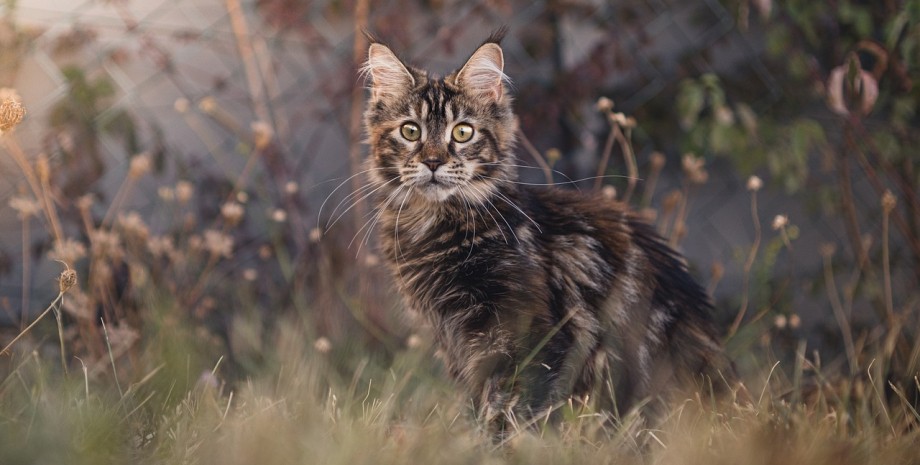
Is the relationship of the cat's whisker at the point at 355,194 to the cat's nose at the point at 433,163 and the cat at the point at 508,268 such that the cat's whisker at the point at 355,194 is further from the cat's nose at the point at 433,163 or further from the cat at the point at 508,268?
the cat's nose at the point at 433,163

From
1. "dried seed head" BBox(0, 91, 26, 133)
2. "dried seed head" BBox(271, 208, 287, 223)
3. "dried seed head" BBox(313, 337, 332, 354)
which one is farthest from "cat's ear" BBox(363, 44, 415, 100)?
"dried seed head" BBox(0, 91, 26, 133)

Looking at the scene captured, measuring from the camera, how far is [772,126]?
374 centimetres

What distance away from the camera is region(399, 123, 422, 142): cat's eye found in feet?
7.84

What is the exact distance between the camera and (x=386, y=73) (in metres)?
2.49

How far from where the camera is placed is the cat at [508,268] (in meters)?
2.12

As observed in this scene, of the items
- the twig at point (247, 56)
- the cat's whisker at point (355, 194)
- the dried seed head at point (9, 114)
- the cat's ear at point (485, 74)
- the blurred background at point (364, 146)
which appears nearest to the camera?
the dried seed head at point (9, 114)

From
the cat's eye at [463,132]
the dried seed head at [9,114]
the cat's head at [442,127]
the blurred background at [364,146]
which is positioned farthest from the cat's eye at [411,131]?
the blurred background at [364,146]

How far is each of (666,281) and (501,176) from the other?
1.79 ft

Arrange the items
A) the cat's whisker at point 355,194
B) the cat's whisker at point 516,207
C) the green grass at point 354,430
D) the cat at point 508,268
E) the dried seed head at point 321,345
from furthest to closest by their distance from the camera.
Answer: the dried seed head at point 321,345, the cat's whisker at point 355,194, the cat's whisker at point 516,207, the cat at point 508,268, the green grass at point 354,430

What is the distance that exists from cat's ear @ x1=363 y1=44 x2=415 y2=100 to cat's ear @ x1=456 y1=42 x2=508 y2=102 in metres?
0.16

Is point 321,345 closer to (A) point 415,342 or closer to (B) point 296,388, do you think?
(A) point 415,342

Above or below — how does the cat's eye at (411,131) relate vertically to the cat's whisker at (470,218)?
above

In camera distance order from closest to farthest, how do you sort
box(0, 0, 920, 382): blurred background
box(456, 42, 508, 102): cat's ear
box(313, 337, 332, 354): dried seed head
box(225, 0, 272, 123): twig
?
box(456, 42, 508, 102): cat's ear < box(313, 337, 332, 354): dried seed head < box(0, 0, 920, 382): blurred background < box(225, 0, 272, 123): twig

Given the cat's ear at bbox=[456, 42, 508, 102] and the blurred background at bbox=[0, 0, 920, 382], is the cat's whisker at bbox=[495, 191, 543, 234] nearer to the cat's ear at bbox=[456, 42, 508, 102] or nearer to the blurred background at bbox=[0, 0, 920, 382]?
the cat's ear at bbox=[456, 42, 508, 102]
